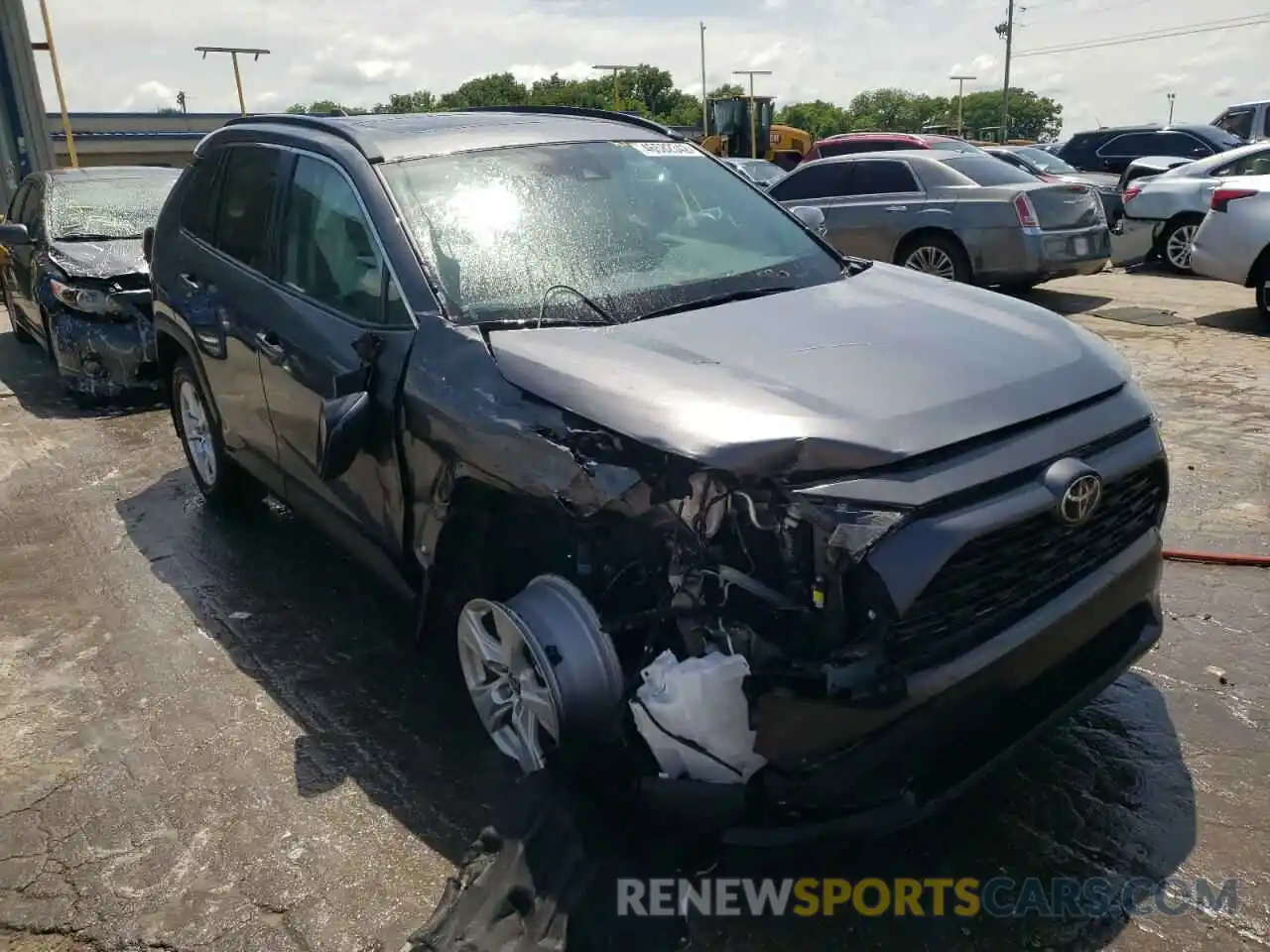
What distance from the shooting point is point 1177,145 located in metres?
17.1

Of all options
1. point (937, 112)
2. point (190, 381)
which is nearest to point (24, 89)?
point (190, 381)

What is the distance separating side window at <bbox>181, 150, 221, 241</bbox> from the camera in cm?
472

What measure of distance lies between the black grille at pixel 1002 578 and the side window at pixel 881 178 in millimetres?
8060

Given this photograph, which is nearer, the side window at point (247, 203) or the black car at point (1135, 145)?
the side window at point (247, 203)

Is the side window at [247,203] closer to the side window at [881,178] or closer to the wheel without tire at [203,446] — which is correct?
the wheel without tire at [203,446]

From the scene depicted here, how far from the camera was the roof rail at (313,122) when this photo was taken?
3692mm

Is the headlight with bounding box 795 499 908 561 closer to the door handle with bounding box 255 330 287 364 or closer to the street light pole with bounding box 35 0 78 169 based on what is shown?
the door handle with bounding box 255 330 287 364

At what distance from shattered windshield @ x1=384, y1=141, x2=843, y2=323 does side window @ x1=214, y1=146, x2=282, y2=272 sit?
98cm

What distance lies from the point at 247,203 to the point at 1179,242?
11447 mm

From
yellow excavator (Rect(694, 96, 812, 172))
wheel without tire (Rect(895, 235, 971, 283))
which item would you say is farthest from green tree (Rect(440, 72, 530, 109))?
Answer: wheel without tire (Rect(895, 235, 971, 283))

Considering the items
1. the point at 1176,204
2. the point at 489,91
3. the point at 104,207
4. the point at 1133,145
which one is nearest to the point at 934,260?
the point at 1176,204

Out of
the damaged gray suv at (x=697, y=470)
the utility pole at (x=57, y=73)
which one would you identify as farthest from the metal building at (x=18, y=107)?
the damaged gray suv at (x=697, y=470)

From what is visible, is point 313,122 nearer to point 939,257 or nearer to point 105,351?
point 105,351

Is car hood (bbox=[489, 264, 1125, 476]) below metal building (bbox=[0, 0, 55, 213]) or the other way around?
below
